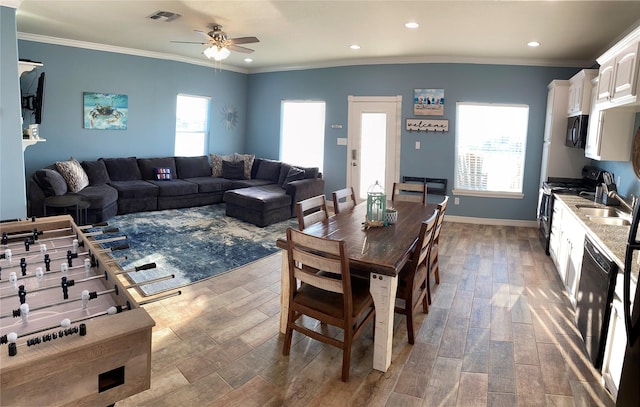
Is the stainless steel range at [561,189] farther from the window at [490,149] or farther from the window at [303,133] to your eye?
the window at [303,133]

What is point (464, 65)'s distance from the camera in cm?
624

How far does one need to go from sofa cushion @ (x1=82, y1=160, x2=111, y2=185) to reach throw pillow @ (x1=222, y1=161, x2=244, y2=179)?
1.98 metres

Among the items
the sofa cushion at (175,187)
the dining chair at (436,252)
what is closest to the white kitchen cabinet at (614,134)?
the dining chair at (436,252)

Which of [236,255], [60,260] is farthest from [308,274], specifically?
[236,255]

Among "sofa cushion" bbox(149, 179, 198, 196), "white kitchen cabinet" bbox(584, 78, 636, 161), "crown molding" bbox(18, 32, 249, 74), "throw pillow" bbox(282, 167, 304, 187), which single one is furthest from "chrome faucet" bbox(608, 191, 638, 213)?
"crown molding" bbox(18, 32, 249, 74)

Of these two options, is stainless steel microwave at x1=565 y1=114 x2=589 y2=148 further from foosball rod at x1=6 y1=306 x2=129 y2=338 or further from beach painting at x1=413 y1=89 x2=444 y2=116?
foosball rod at x1=6 y1=306 x2=129 y2=338

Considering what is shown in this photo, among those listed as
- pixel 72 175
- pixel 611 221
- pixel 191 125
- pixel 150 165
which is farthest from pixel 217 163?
pixel 611 221

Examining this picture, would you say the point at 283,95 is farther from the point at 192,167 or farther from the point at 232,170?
the point at 192,167

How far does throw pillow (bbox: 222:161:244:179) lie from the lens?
7.47 metres

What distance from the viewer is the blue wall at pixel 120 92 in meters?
5.98

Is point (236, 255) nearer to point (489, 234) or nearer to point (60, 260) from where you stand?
point (60, 260)

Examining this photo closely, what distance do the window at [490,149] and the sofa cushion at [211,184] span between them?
390cm

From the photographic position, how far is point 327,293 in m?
2.58

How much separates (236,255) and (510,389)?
300 cm
